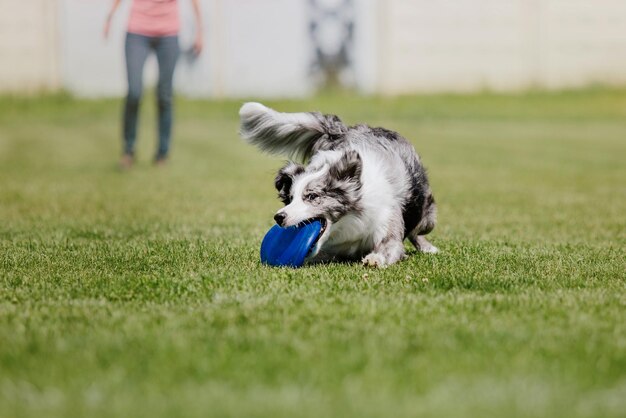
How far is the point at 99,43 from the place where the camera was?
21.0 metres

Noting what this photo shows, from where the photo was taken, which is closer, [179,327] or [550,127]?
[179,327]

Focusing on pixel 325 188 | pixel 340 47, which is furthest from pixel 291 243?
pixel 340 47

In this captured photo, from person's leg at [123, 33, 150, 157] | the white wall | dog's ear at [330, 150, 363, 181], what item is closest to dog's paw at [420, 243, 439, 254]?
dog's ear at [330, 150, 363, 181]

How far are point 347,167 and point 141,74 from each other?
671 centimetres

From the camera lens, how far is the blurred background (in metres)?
21.2

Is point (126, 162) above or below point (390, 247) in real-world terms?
below

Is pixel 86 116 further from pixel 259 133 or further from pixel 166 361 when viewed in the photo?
pixel 166 361

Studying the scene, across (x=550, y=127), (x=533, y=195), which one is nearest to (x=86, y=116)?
(x=550, y=127)

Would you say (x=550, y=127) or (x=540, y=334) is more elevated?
(x=540, y=334)

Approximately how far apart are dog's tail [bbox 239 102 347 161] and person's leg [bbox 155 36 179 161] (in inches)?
227

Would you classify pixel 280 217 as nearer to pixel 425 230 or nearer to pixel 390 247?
pixel 390 247

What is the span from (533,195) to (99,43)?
510 inches

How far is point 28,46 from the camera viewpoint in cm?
2152

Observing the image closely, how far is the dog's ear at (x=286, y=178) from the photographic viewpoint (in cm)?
586
